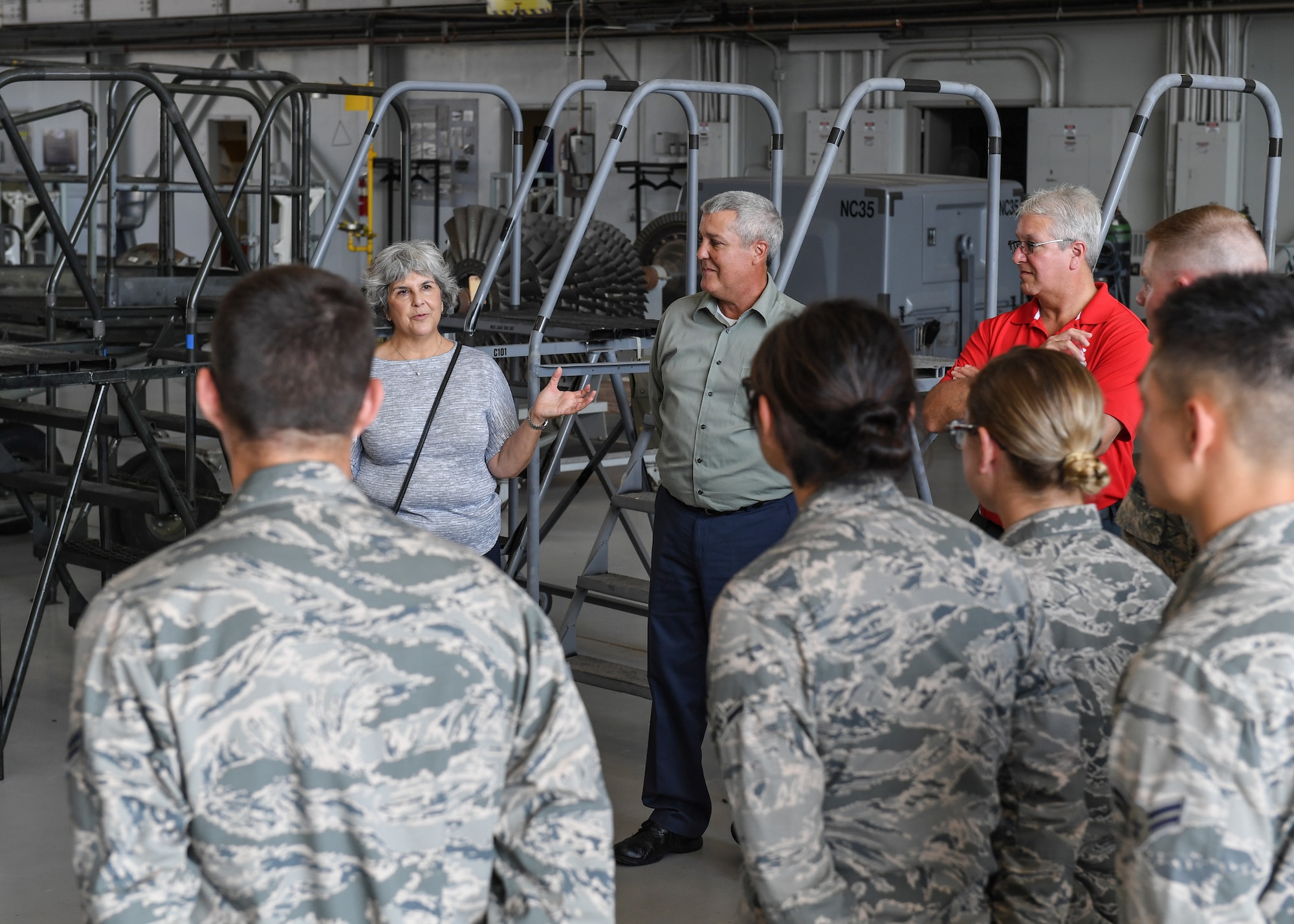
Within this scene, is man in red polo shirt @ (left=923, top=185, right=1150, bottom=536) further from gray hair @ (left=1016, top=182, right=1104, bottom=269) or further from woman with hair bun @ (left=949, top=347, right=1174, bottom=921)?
woman with hair bun @ (left=949, top=347, right=1174, bottom=921)

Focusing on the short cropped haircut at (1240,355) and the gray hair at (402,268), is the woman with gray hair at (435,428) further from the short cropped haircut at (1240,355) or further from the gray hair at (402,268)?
the short cropped haircut at (1240,355)

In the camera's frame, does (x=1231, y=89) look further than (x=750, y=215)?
Yes

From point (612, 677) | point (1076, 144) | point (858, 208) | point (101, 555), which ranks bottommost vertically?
point (612, 677)

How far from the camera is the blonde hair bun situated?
5.54 feet

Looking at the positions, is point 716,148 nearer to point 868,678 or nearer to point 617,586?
point 617,586

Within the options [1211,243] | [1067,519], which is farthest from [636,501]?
[1067,519]

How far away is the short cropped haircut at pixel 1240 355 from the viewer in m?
1.25

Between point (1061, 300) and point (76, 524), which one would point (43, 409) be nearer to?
point (76, 524)

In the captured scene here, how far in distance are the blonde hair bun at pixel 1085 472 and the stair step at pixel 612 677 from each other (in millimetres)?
2264

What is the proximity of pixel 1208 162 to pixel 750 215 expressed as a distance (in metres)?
8.13

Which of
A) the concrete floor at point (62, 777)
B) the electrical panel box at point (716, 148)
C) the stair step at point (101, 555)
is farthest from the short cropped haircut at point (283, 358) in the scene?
the electrical panel box at point (716, 148)

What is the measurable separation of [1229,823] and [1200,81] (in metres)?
3.30

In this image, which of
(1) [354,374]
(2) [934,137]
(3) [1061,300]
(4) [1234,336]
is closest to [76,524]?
(3) [1061,300]

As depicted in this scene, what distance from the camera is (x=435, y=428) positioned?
322 cm
